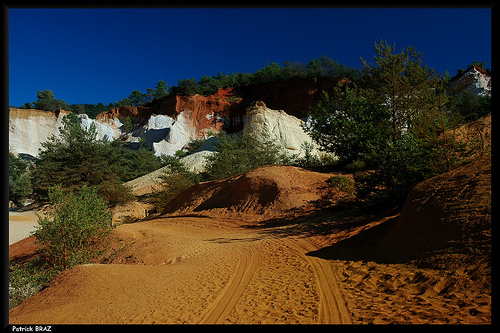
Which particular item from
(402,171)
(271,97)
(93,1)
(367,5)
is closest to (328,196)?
(402,171)

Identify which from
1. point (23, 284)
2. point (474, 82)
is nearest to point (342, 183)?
point (23, 284)

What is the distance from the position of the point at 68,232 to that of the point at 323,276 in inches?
320

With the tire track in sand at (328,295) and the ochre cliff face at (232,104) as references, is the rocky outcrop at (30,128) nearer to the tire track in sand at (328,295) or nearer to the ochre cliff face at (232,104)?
the ochre cliff face at (232,104)

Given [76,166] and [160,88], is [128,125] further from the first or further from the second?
[76,166]

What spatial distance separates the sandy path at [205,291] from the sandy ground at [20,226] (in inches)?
682

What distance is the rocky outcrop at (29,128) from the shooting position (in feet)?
176

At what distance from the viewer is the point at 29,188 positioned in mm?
38125

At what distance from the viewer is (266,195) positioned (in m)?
15.8

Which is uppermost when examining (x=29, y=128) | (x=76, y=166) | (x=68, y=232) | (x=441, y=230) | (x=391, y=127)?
(x=29, y=128)

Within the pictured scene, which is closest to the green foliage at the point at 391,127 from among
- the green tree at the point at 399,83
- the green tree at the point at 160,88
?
the green tree at the point at 399,83

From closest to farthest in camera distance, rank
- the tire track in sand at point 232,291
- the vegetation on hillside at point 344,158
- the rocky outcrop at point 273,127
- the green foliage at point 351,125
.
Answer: the tire track in sand at point 232,291
the vegetation on hillside at point 344,158
the green foliage at point 351,125
the rocky outcrop at point 273,127

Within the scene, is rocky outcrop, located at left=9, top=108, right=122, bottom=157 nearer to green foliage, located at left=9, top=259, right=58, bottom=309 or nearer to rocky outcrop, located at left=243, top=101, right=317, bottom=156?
rocky outcrop, located at left=243, top=101, right=317, bottom=156

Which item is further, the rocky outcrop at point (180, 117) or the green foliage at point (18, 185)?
the rocky outcrop at point (180, 117)

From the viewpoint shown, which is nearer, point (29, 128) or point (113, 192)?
point (113, 192)
